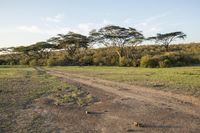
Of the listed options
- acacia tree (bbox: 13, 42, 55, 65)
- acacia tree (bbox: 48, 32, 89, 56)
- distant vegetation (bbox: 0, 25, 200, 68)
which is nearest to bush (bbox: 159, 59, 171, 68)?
distant vegetation (bbox: 0, 25, 200, 68)

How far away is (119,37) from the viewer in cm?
4881

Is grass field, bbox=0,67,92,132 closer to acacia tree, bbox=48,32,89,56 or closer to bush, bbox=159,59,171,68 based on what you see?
bush, bbox=159,59,171,68

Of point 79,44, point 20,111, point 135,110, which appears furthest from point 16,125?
point 79,44

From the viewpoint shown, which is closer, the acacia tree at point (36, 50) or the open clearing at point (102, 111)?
the open clearing at point (102, 111)

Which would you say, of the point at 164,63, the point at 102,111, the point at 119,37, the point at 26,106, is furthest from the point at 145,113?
the point at 119,37

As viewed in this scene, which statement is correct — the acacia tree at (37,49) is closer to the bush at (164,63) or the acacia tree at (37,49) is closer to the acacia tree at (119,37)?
the acacia tree at (119,37)

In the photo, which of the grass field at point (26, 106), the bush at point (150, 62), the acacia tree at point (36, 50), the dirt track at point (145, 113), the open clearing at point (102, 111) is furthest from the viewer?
the acacia tree at point (36, 50)

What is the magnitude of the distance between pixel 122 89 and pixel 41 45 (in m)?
46.3

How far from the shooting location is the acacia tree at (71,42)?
55875 mm

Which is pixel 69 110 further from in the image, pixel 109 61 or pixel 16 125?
pixel 109 61

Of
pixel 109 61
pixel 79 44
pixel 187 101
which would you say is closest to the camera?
pixel 187 101

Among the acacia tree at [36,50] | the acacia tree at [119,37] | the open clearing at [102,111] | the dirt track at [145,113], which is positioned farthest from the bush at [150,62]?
the acacia tree at [36,50]

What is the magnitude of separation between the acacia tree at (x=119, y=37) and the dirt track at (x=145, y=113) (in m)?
36.0

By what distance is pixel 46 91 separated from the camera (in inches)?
574
